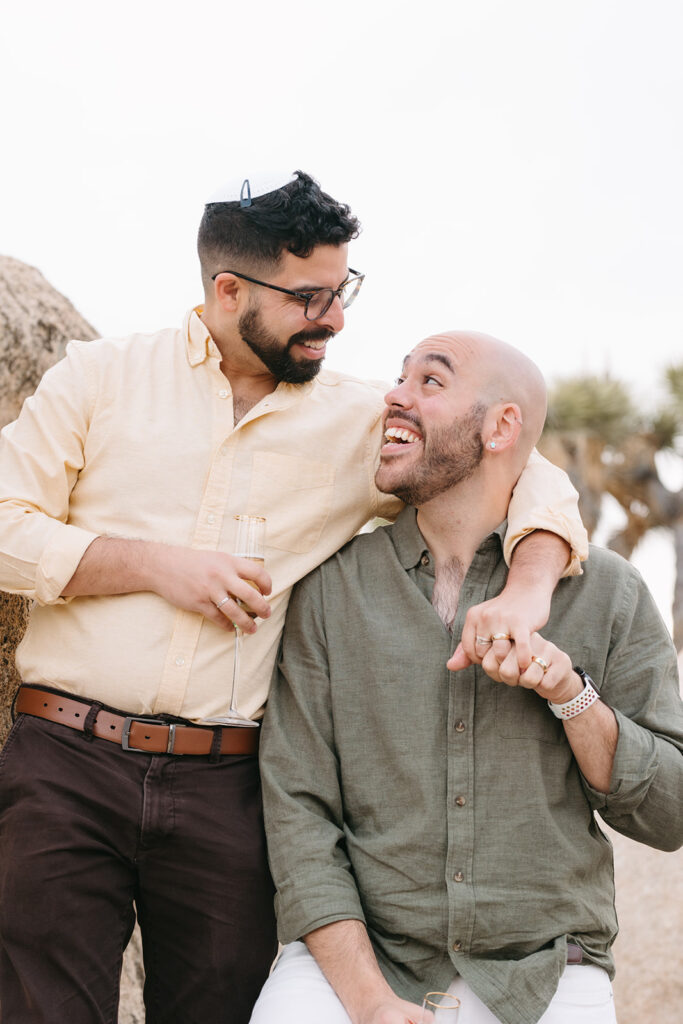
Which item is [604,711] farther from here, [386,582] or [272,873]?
[272,873]

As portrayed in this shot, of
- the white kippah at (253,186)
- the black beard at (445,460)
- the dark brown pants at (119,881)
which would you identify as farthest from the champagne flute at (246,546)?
the white kippah at (253,186)

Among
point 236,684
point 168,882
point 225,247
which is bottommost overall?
point 168,882

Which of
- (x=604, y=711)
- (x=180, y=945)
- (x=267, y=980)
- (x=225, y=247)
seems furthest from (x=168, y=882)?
(x=225, y=247)

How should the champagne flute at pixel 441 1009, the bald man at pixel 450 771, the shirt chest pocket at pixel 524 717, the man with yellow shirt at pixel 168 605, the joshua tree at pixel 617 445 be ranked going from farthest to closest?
the joshua tree at pixel 617 445 → the shirt chest pocket at pixel 524 717 → the man with yellow shirt at pixel 168 605 → the bald man at pixel 450 771 → the champagne flute at pixel 441 1009

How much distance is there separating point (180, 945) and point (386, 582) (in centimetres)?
133

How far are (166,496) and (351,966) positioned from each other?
5.01 ft

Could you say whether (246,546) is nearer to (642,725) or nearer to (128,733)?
(128,733)

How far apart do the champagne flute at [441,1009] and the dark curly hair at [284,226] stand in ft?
7.72

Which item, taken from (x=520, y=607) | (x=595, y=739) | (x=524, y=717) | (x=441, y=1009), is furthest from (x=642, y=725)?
(x=441, y=1009)

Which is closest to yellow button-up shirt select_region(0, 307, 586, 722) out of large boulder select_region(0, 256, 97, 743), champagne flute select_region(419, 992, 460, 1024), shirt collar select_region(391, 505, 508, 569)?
shirt collar select_region(391, 505, 508, 569)

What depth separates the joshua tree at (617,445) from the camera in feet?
69.8

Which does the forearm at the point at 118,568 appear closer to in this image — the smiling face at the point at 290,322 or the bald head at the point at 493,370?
the smiling face at the point at 290,322

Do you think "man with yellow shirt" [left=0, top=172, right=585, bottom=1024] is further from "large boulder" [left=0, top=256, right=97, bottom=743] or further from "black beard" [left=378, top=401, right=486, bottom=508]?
"large boulder" [left=0, top=256, right=97, bottom=743]

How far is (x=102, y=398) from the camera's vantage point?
339 cm
